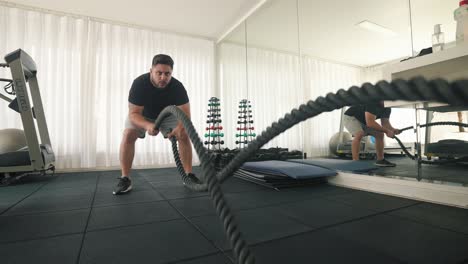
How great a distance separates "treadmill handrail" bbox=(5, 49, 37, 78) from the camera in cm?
240

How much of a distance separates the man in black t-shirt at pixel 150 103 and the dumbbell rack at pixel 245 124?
1.76m

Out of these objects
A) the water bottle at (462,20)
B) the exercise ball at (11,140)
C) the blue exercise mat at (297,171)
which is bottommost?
the blue exercise mat at (297,171)

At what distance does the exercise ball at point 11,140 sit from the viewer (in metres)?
2.62

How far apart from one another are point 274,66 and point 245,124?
38.8 inches

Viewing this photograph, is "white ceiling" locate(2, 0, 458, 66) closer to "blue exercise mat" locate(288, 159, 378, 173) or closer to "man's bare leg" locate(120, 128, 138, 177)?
"blue exercise mat" locate(288, 159, 378, 173)

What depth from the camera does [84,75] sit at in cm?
352

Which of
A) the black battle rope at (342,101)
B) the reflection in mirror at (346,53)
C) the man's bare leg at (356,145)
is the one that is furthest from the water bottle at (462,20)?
the black battle rope at (342,101)

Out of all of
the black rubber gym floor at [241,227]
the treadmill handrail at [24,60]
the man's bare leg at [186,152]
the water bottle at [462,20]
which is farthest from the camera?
the treadmill handrail at [24,60]

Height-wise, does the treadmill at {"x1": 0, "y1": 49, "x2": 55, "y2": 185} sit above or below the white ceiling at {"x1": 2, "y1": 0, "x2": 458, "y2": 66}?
below

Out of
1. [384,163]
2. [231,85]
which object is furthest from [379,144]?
[231,85]

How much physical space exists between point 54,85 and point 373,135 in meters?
3.98

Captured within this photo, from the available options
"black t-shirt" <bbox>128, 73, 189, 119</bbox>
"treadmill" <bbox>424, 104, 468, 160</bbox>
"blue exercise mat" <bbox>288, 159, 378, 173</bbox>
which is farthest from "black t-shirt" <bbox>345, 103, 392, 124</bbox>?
"black t-shirt" <bbox>128, 73, 189, 119</bbox>

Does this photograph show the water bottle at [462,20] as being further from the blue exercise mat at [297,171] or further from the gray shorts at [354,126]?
the blue exercise mat at [297,171]

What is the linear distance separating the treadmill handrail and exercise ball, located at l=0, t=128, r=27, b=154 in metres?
0.68
